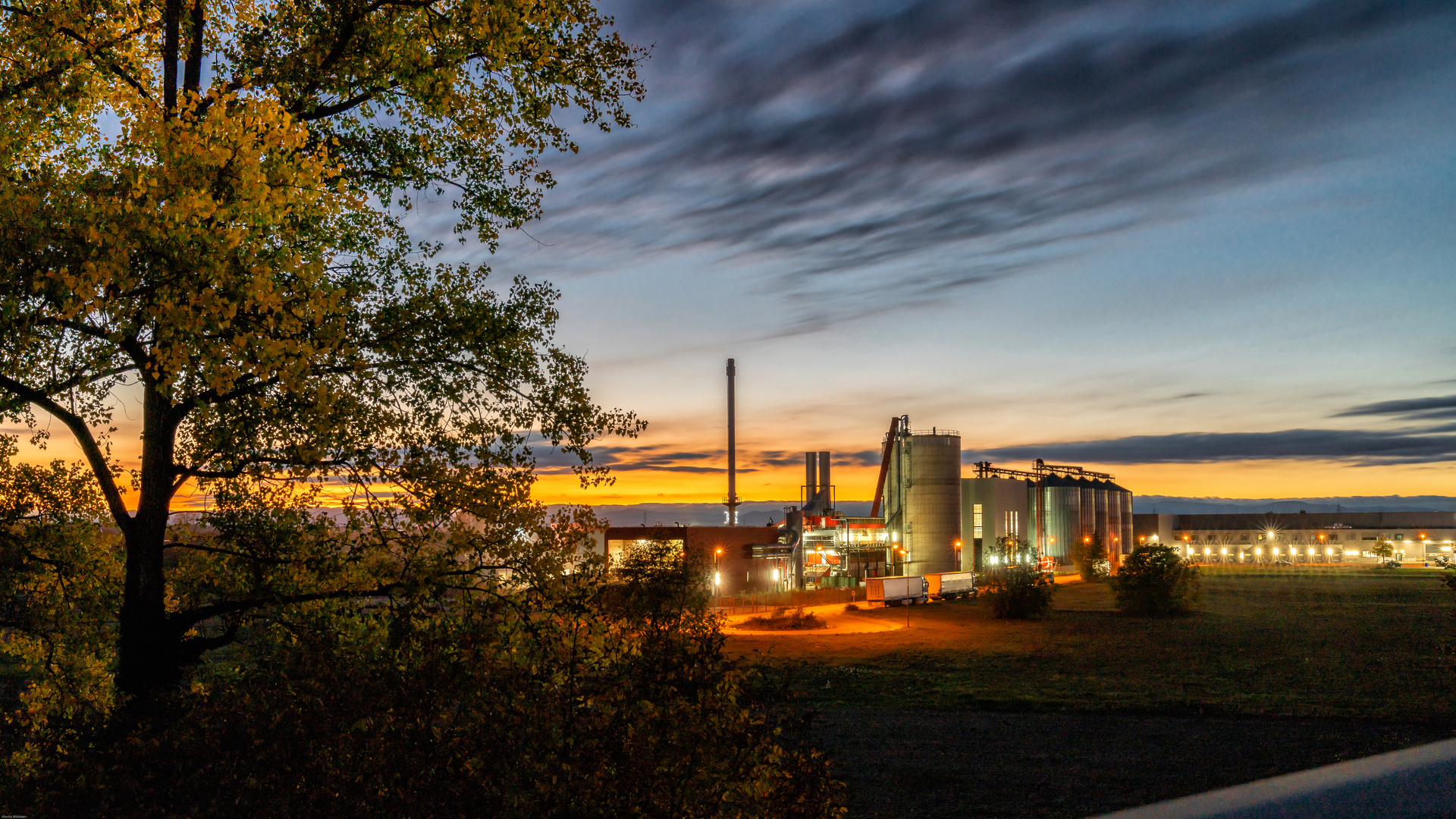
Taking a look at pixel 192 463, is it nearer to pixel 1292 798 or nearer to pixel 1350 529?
pixel 1292 798

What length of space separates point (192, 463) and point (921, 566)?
91.8 metres

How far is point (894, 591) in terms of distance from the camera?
6562 centimetres

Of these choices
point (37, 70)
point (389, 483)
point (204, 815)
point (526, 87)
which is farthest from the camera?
point (526, 87)

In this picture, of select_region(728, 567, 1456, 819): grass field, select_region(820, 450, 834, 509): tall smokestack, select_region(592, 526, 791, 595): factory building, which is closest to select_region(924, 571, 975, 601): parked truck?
select_region(592, 526, 791, 595): factory building

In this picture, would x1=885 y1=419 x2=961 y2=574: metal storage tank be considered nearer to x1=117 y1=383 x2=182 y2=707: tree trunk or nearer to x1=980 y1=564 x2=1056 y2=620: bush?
x1=980 y1=564 x2=1056 y2=620: bush

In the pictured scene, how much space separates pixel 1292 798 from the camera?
248 centimetres

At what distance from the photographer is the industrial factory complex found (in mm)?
77000

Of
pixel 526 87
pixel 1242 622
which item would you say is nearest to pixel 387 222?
pixel 526 87

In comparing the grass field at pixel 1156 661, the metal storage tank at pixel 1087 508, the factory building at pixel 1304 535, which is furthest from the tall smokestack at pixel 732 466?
the factory building at pixel 1304 535

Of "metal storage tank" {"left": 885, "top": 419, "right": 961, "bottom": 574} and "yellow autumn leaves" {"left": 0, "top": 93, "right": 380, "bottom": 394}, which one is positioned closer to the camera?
"yellow autumn leaves" {"left": 0, "top": 93, "right": 380, "bottom": 394}

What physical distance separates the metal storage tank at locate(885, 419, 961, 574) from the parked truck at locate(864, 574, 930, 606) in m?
26.9

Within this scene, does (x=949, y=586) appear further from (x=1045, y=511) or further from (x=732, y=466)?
(x=1045, y=511)

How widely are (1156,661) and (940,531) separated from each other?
60008 mm

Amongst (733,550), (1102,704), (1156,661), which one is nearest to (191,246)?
(1102,704)
